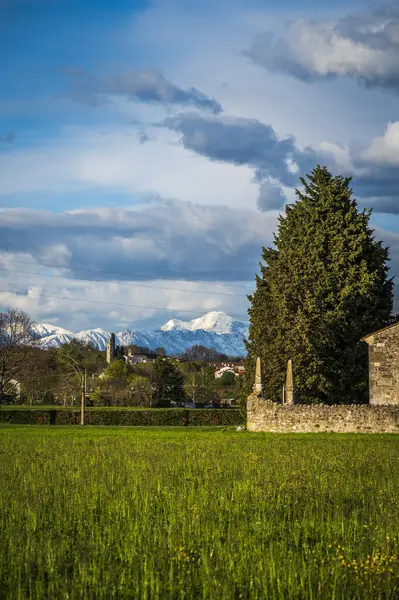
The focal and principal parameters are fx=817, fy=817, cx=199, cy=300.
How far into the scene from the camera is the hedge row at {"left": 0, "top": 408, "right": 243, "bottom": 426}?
60.8 meters

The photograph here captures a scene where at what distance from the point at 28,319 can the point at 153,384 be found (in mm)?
22284

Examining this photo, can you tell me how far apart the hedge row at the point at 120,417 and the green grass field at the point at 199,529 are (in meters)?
38.8

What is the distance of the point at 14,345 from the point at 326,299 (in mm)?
44599

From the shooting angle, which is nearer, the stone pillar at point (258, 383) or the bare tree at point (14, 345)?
the stone pillar at point (258, 383)

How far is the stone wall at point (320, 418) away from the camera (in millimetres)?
38406

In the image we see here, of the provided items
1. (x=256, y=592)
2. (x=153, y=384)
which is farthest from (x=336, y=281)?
(x=153, y=384)

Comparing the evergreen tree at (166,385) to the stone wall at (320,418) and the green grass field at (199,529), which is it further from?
the green grass field at (199,529)

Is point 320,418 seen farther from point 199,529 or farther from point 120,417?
point 199,529

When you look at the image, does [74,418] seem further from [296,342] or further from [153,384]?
[153,384]

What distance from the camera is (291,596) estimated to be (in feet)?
29.4

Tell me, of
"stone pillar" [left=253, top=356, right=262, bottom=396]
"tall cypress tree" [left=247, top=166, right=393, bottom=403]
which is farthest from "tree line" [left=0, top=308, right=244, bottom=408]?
"stone pillar" [left=253, top=356, right=262, bottom=396]

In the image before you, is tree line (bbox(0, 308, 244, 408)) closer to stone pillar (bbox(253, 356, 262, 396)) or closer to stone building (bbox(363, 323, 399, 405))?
stone pillar (bbox(253, 356, 262, 396))

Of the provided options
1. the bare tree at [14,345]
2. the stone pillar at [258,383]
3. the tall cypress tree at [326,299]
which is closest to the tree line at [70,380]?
the bare tree at [14,345]

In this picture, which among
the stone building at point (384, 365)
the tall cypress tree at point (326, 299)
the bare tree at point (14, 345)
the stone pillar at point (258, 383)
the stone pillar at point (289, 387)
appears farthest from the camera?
the bare tree at point (14, 345)
